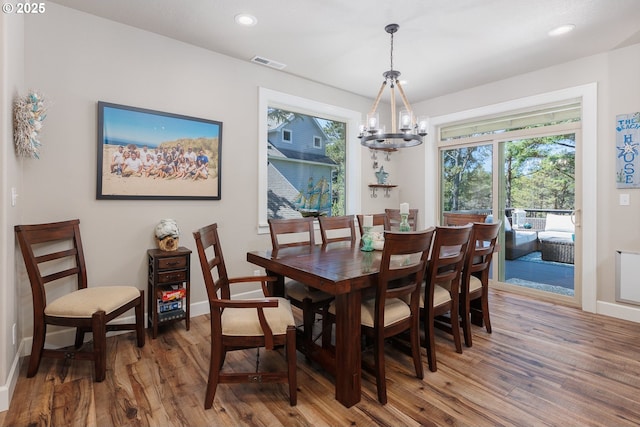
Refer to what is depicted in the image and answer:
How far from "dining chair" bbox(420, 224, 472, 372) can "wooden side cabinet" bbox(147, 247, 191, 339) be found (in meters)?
2.07

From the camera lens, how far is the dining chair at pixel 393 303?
187cm

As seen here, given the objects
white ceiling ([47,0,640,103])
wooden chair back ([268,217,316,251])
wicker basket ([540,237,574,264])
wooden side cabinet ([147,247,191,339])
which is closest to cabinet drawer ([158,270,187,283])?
wooden side cabinet ([147,247,191,339])

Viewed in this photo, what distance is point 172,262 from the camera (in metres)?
2.88

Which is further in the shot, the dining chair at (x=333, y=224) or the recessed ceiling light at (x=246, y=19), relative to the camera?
the dining chair at (x=333, y=224)

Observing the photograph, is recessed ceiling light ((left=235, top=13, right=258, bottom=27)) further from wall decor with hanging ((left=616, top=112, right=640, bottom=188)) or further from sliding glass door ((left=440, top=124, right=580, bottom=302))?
wall decor with hanging ((left=616, top=112, right=640, bottom=188))

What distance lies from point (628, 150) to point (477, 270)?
2175 mm

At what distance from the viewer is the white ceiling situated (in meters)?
2.60

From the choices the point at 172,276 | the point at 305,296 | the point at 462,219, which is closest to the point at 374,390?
the point at 305,296

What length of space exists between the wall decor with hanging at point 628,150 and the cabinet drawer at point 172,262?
440 centimetres

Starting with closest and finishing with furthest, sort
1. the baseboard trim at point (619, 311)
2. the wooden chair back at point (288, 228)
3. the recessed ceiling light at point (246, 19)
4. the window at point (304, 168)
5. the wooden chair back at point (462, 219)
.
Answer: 1. the recessed ceiling light at point (246, 19)
2. the wooden chair back at point (288, 228)
3. the baseboard trim at point (619, 311)
4. the wooden chair back at point (462, 219)
5. the window at point (304, 168)

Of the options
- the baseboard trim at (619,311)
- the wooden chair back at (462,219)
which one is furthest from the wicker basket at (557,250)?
the wooden chair back at (462,219)

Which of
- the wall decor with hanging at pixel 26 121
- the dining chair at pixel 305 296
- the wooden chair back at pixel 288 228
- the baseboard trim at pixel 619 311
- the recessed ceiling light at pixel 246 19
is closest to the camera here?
the wall decor with hanging at pixel 26 121

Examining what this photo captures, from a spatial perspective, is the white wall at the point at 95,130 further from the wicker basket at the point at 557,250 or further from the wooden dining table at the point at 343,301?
the wicker basket at the point at 557,250

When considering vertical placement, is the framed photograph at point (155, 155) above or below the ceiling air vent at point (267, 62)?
below
